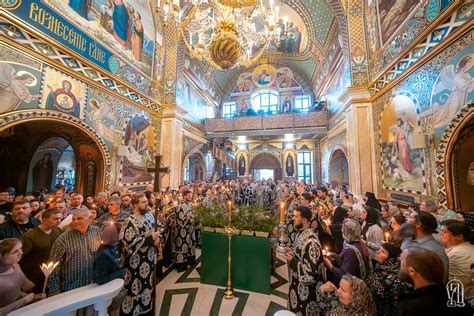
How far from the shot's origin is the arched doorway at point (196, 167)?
13.0m

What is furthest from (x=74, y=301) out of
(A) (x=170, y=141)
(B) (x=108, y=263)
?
(A) (x=170, y=141)

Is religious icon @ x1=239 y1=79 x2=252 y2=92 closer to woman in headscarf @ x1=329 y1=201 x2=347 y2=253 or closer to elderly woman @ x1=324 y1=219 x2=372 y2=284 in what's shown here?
woman in headscarf @ x1=329 y1=201 x2=347 y2=253

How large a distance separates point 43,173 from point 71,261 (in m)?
9.84

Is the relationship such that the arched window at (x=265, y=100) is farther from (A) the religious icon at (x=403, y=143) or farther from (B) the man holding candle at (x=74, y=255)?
(B) the man holding candle at (x=74, y=255)

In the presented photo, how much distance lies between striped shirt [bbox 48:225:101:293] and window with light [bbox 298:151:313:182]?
14.6m

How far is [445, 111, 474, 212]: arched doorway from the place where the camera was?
3656 millimetres

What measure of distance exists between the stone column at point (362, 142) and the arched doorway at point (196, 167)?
885 centimetres

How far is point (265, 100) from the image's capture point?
16.3 meters

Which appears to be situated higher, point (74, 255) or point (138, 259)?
point (74, 255)

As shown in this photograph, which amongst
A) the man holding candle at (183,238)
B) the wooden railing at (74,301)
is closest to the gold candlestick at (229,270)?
the man holding candle at (183,238)

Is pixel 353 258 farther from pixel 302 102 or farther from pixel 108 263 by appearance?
pixel 302 102

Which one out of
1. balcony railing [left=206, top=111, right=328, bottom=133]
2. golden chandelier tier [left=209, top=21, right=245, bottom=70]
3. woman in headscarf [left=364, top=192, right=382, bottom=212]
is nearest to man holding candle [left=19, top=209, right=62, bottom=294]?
golden chandelier tier [left=209, top=21, right=245, bottom=70]

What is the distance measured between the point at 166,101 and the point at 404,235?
925 cm

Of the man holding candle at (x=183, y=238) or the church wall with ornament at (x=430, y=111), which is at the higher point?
the church wall with ornament at (x=430, y=111)
